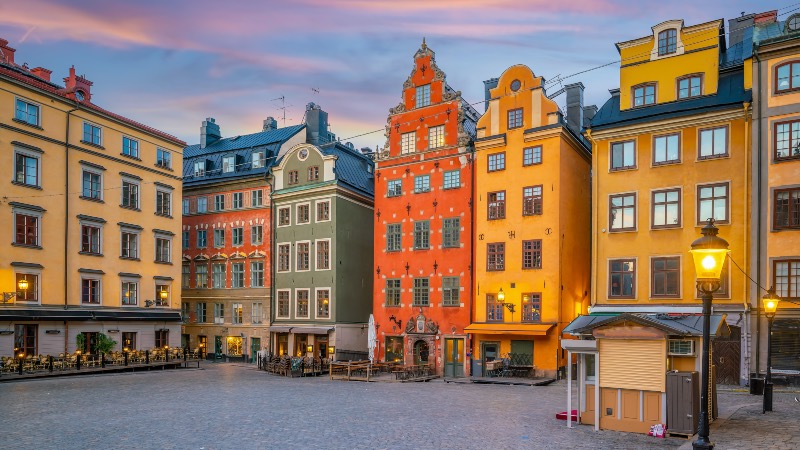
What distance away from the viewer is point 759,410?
20.2 metres

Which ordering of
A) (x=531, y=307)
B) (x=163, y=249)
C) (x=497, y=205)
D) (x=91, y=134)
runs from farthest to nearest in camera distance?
1. (x=163, y=249)
2. (x=91, y=134)
3. (x=497, y=205)
4. (x=531, y=307)

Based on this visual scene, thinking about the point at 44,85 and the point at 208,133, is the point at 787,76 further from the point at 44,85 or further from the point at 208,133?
the point at 208,133

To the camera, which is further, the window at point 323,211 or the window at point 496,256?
the window at point 323,211

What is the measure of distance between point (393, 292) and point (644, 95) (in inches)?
750

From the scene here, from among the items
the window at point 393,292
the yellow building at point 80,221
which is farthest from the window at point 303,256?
the yellow building at point 80,221

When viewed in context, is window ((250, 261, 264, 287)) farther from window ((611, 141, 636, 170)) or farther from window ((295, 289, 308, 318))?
window ((611, 141, 636, 170))

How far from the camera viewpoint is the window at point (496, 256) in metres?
36.1

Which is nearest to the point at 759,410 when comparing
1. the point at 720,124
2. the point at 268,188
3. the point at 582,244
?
the point at 720,124

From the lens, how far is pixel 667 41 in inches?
1265

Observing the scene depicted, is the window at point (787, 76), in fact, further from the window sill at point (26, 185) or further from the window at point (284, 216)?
the window sill at point (26, 185)

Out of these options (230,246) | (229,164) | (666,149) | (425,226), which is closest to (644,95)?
(666,149)

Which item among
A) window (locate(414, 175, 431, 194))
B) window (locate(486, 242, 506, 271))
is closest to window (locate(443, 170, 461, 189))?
window (locate(414, 175, 431, 194))

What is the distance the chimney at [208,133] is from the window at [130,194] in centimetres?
1404

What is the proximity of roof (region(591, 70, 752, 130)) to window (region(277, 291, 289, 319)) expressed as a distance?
993 inches
